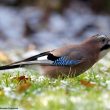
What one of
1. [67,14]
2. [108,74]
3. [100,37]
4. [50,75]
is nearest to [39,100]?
[50,75]

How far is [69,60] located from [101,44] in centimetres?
53

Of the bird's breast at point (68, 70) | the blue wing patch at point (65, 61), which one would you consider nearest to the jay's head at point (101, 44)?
the bird's breast at point (68, 70)

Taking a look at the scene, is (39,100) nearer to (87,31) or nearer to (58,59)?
(58,59)

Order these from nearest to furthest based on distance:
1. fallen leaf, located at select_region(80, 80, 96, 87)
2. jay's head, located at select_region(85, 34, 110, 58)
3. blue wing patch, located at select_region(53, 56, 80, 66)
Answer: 1. fallen leaf, located at select_region(80, 80, 96, 87)
2. blue wing patch, located at select_region(53, 56, 80, 66)
3. jay's head, located at select_region(85, 34, 110, 58)

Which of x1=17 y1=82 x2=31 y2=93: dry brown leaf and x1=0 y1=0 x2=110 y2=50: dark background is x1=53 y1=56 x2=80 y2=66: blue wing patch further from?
x1=0 y1=0 x2=110 y2=50: dark background

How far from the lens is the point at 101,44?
25.6 feet

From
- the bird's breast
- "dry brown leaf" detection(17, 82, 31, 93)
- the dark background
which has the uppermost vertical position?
the dark background

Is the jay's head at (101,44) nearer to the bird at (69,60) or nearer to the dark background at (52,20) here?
the bird at (69,60)

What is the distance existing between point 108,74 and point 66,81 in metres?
1.70

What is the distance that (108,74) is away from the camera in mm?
8617

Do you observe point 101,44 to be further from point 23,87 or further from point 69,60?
point 23,87

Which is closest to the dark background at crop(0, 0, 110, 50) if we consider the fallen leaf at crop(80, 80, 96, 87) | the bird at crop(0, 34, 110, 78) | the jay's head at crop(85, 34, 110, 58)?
the jay's head at crop(85, 34, 110, 58)

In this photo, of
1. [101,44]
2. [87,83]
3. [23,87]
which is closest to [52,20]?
Result: [101,44]

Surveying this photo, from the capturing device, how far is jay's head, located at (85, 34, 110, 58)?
305 inches
